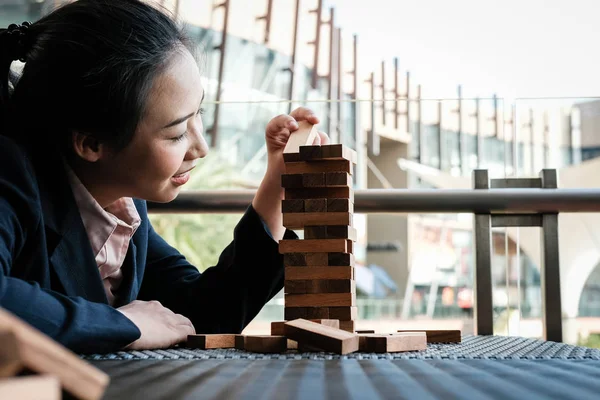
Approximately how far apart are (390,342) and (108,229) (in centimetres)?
40

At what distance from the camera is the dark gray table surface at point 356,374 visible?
0.42 meters

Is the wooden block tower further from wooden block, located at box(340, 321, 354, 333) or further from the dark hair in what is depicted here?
the dark hair

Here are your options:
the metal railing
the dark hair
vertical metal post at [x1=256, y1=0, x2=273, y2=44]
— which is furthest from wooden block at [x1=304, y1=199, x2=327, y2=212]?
vertical metal post at [x1=256, y1=0, x2=273, y2=44]

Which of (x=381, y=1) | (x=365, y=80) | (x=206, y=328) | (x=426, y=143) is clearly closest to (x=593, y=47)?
(x=381, y=1)

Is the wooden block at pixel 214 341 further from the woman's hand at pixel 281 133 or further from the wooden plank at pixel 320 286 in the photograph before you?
the woman's hand at pixel 281 133

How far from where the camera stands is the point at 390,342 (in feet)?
2.31

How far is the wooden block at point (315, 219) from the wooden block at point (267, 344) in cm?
17

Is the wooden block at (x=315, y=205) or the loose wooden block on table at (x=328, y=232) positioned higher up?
the wooden block at (x=315, y=205)

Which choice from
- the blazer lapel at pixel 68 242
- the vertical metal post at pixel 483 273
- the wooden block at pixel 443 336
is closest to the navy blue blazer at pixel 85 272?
the blazer lapel at pixel 68 242

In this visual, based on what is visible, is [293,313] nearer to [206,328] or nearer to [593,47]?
[206,328]

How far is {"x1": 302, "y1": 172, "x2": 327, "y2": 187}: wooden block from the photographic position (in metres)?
0.84

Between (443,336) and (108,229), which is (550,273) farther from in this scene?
(108,229)

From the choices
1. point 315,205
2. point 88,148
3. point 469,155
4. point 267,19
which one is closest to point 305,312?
point 315,205

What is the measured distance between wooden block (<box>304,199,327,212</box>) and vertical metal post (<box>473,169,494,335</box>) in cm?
43
